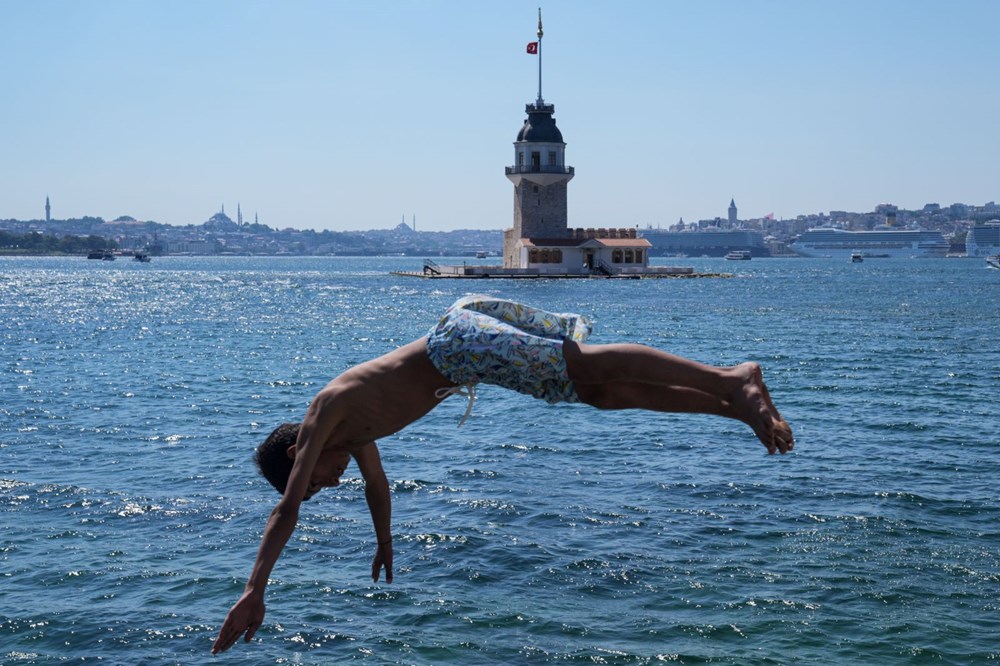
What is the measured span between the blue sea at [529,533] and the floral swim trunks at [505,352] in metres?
4.67

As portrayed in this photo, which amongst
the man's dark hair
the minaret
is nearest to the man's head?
the man's dark hair

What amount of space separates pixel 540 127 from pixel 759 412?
88128 millimetres

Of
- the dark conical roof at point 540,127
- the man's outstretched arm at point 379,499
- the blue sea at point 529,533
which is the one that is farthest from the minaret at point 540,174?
the man's outstretched arm at point 379,499

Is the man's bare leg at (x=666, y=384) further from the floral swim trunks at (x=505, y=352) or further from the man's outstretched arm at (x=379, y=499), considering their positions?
the man's outstretched arm at (x=379, y=499)

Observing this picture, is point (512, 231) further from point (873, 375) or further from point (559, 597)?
point (559, 597)

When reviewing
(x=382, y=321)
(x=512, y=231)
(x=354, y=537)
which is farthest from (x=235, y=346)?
(x=512, y=231)

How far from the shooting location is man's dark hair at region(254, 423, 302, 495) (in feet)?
20.6

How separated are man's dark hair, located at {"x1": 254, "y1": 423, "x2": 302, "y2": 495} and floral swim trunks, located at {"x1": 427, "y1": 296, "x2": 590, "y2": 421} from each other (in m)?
0.93

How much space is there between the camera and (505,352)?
599 centimetres

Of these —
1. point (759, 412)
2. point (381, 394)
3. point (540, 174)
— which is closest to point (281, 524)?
point (381, 394)

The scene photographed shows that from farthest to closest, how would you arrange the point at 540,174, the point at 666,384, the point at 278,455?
the point at 540,174
the point at 278,455
the point at 666,384

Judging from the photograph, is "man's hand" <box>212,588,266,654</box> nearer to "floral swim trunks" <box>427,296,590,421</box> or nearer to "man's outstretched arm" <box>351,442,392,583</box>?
"man's outstretched arm" <box>351,442,392,583</box>

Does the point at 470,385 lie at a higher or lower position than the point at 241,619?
higher

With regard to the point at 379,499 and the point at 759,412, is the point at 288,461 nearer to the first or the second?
the point at 379,499
